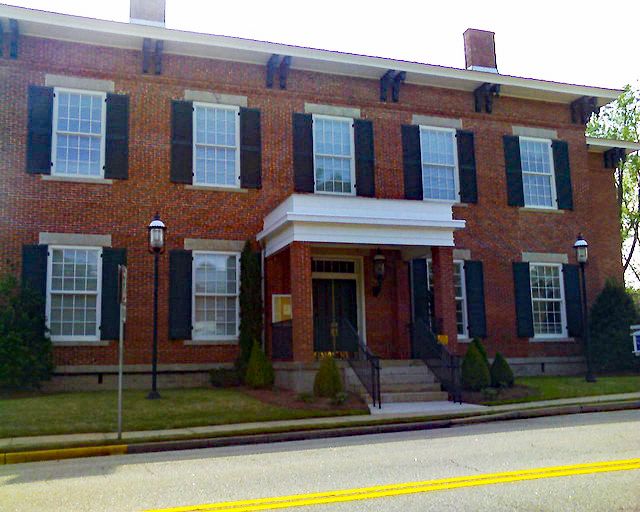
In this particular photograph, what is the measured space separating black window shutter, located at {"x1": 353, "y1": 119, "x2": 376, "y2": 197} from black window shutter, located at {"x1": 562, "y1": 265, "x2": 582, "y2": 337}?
267 inches

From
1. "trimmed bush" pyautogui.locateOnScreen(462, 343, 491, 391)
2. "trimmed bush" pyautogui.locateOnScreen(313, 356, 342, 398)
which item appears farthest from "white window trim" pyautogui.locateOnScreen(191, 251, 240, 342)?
"trimmed bush" pyautogui.locateOnScreen(462, 343, 491, 391)

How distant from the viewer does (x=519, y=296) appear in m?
21.1

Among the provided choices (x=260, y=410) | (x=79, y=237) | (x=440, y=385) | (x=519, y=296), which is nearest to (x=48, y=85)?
(x=79, y=237)

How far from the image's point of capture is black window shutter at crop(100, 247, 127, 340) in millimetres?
17047

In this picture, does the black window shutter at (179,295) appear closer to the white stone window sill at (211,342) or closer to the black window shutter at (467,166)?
the white stone window sill at (211,342)

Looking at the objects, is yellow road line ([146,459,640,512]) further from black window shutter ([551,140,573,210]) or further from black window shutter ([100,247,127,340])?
black window shutter ([551,140,573,210])

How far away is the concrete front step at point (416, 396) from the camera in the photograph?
50.9 ft

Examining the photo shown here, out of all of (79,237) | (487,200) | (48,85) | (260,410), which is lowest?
(260,410)

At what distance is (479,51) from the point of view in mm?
23391

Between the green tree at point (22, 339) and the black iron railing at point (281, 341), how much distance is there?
5.14 m

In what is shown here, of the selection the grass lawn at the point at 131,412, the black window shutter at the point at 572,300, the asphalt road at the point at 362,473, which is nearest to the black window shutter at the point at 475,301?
the black window shutter at the point at 572,300

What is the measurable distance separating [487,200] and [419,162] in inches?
96.5

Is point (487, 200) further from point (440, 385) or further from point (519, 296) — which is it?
point (440, 385)

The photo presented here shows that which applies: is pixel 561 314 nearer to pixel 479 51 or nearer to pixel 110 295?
pixel 479 51
